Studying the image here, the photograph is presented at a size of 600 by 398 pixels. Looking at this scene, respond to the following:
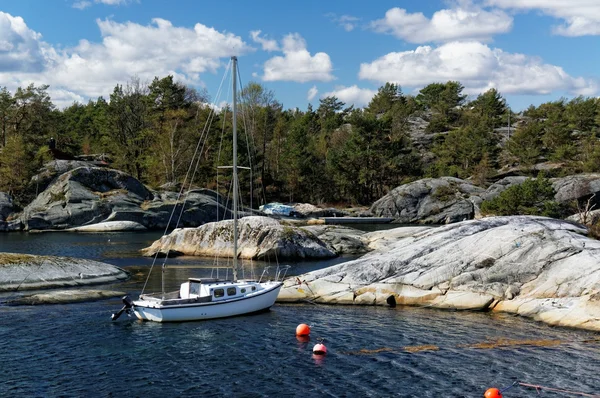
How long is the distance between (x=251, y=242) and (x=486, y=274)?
2860 cm

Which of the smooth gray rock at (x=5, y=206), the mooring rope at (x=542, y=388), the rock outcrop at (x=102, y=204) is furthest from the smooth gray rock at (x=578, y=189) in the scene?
the smooth gray rock at (x=5, y=206)

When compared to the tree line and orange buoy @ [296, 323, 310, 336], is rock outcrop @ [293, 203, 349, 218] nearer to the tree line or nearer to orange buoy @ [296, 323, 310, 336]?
the tree line

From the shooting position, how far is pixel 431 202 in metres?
118

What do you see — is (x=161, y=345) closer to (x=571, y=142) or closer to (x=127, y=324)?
(x=127, y=324)

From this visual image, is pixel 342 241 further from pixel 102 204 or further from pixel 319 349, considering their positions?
pixel 102 204

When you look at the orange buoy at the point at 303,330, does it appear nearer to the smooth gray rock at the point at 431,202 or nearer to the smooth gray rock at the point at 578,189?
the smooth gray rock at the point at 578,189

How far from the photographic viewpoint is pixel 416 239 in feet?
161

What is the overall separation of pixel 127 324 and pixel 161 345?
5.23 m

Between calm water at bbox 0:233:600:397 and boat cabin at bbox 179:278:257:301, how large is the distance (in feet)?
5.71

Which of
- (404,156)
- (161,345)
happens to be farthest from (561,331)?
(404,156)

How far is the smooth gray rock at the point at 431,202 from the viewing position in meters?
114

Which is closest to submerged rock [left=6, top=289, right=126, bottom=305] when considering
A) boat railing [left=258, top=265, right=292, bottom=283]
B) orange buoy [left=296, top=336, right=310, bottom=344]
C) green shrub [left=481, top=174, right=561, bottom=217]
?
boat railing [left=258, top=265, right=292, bottom=283]

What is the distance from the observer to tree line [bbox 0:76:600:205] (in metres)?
125

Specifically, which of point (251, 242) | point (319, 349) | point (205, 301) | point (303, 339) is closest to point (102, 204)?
point (251, 242)
